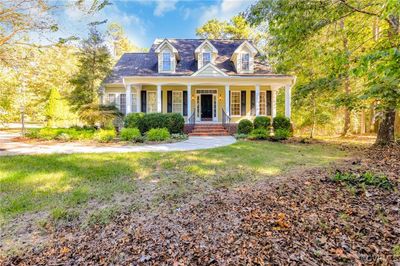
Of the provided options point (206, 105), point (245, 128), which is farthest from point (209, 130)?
point (206, 105)

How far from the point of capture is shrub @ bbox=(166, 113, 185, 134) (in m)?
13.1

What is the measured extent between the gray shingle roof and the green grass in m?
9.92

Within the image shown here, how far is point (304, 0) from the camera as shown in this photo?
616 cm

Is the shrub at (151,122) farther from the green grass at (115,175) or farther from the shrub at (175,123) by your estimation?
the green grass at (115,175)

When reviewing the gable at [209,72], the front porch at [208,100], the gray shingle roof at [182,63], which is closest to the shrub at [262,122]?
the front porch at [208,100]

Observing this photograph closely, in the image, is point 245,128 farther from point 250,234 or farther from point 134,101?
point 250,234

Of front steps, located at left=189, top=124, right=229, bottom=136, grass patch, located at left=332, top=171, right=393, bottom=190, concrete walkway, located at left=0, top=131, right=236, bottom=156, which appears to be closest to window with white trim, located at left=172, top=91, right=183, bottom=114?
front steps, located at left=189, top=124, right=229, bottom=136

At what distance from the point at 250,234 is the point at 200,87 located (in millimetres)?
14791

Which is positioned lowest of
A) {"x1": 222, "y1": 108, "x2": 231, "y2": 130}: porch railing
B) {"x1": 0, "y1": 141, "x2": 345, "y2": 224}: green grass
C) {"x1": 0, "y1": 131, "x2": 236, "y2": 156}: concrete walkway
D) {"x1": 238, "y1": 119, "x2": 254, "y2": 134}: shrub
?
{"x1": 0, "y1": 141, "x2": 345, "y2": 224}: green grass

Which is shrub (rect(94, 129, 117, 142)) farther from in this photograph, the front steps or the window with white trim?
the window with white trim

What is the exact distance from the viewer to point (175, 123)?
13.2 m

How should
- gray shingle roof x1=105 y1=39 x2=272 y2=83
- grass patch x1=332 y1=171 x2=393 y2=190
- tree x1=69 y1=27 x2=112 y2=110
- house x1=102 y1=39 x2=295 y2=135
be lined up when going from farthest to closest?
gray shingle roof x1=105 y1=39 x2=272 y2=83, house x1=102 y1=39 x2=295 y2=135, tree x1=69 y1=27 x2=112 y2=110, grass patch x1=332 y1=171 x2=393 y2=190

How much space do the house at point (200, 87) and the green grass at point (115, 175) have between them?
8.26m

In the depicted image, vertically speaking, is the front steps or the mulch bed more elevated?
the front steps
